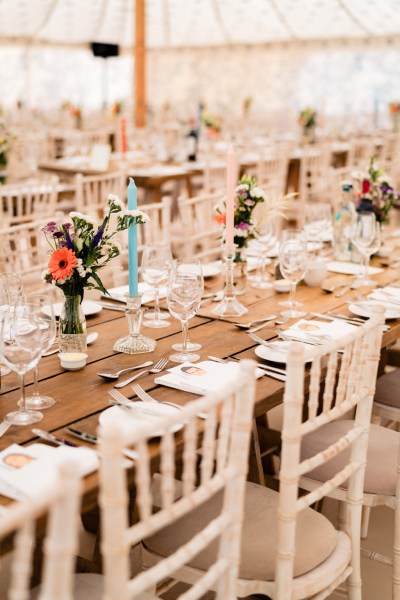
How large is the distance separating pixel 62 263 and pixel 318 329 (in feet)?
2.51

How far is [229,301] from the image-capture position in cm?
238

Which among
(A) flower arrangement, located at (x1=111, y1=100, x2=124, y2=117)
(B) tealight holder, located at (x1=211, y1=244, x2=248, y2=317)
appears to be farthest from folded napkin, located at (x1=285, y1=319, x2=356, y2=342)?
(A) flower arrangement, located at (x1=111, y1=100, x2=124, y2=117)

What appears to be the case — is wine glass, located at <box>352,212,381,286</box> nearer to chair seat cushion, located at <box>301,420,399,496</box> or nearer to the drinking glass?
the drinking glass

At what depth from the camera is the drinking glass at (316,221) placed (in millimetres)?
3029

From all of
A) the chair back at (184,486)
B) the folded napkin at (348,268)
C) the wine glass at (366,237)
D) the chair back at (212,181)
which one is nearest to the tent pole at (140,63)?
the chair back at (212,181)

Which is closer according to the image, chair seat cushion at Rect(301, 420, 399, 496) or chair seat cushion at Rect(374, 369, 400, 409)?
chair seat cushion at Rect(301, 420, 399, 496)

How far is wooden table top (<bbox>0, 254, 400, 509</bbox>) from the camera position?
5.20 feet

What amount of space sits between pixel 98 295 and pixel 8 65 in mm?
12494

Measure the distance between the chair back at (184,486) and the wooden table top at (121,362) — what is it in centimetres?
19

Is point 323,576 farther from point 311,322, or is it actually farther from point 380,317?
point 311,322

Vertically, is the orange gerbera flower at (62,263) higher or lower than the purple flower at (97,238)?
lower

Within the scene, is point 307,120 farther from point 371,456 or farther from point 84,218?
point 84,218

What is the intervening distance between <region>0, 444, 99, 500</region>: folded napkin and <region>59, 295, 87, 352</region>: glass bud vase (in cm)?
52

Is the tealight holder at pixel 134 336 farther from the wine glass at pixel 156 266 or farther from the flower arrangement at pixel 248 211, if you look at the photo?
the flower arrangement at pixel 248 211
